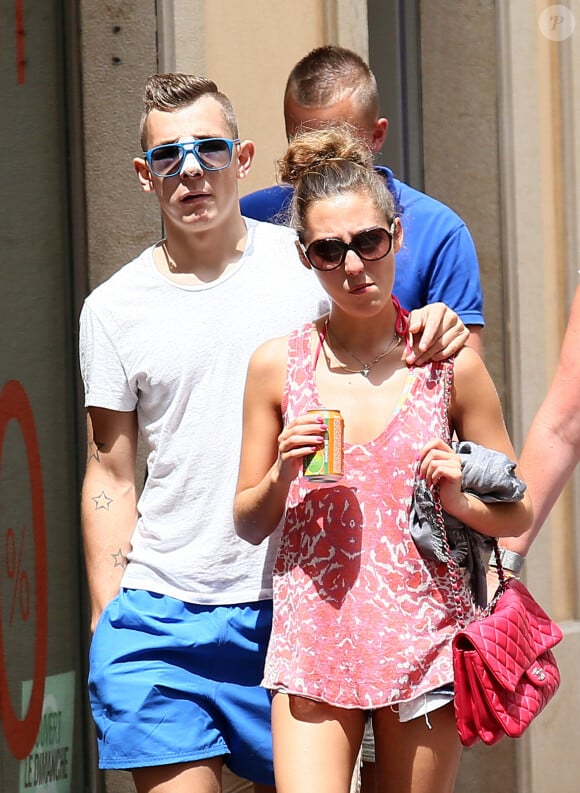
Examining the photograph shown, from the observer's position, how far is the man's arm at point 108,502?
3965 millimetres

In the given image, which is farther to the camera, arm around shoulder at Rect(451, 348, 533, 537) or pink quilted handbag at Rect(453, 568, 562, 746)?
arm around shoulder at Rect(451, 348, 533, 537)

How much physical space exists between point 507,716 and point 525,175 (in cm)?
366

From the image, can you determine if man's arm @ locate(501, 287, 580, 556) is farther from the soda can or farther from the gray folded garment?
the soda can

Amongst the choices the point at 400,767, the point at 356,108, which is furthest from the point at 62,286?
the point at 400,767

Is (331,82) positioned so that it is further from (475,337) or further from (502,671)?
(502,671)

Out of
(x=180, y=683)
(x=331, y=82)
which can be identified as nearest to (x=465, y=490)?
(x=180, y=683)

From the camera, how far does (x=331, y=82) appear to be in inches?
171

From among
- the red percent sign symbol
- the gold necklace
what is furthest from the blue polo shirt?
the red percent sign symbol

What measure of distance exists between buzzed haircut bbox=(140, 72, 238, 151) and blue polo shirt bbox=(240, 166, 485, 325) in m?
0.36

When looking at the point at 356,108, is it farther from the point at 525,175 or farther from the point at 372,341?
the point at 525,175

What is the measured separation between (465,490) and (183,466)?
78 cm

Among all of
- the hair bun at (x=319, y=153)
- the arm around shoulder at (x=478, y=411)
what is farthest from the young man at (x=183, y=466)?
the arm around shoulder at (x=478, y=411)

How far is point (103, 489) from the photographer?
4.01 metres

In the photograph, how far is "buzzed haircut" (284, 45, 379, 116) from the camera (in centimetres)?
430
